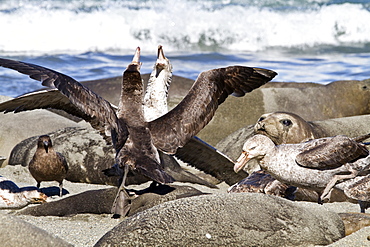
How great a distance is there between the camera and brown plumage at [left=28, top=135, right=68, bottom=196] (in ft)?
21.4

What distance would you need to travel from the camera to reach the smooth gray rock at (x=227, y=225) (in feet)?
12.6

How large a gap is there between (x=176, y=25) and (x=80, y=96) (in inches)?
676

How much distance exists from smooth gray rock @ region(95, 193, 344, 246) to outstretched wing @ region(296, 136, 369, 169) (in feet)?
2.59

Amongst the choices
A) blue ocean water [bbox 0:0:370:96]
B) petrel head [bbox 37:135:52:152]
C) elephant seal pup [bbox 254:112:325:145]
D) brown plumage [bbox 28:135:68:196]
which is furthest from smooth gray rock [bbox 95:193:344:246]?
blue ocean water [bbox 0:0:370:96]

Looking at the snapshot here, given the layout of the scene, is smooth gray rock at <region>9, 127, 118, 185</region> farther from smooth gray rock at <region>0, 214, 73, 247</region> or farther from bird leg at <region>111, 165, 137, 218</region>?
smooth gray rock at <region>0, 214, 73, 247</region>

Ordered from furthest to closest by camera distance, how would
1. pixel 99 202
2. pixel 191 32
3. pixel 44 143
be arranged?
pixel 191 32
pixel 44 143
pixel 99 202

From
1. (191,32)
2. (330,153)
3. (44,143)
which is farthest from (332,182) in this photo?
(191,32)

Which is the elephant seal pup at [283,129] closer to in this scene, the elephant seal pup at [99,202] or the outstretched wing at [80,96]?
the elephant seal pup at [99,202]

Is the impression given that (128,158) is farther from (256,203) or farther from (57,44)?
(57,44)

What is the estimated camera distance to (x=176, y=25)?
73.3 ft

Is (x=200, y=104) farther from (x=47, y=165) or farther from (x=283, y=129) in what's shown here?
(x=47, y=165)

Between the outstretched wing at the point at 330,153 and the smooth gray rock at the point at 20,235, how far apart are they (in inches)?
90.1

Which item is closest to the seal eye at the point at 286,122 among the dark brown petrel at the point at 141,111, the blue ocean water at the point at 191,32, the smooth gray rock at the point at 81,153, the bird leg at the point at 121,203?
the dark brown petrel at the point at 141,111

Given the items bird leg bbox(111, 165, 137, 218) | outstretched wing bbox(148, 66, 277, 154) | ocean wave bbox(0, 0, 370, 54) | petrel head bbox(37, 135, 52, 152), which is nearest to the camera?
bird leg bbox(111, 165, 137, 218)
